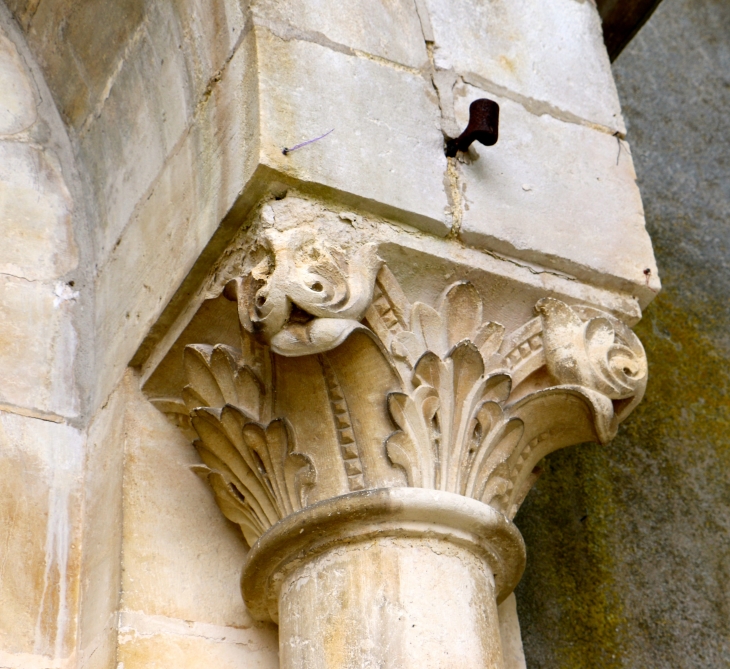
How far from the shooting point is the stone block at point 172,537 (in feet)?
7.03

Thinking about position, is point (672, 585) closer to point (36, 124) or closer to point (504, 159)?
point (504, 159)

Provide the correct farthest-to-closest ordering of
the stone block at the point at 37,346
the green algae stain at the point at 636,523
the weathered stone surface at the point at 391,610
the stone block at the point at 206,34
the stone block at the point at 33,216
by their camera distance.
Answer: the green algae stain at the point at 636,523 → the stone block at the point at 33,216 → the stone block at the point at 37,346 → the stone block at the point at 206,34 → the weathered stone surface at the point at 391,610

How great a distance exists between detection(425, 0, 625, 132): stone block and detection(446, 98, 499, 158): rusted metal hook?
0.19 m

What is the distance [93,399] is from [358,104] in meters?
0.82

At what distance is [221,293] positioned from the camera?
84.0 inches

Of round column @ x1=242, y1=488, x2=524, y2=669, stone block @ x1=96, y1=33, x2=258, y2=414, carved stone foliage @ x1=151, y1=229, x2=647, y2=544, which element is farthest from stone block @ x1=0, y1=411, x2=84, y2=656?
round column @ x1=242, y1=488, x2=524, y2=669

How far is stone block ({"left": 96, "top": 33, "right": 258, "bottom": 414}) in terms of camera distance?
84.0 inches

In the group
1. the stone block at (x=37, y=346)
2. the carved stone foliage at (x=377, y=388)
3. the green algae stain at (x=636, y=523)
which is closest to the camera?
the carved stone foliage at (x=377, y=388)

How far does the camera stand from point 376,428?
205 centimetres

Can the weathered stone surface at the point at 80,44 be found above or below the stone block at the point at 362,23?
above

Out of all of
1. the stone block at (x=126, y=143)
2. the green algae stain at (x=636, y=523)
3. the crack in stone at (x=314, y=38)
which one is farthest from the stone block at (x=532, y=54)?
the green algae stain at (x=636, y=523)

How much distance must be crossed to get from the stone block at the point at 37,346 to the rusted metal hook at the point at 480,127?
90 centimetres

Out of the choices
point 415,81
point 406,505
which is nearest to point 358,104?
point 415,81

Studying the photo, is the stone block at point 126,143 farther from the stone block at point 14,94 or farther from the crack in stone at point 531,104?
the crack in stone at point 531,104
